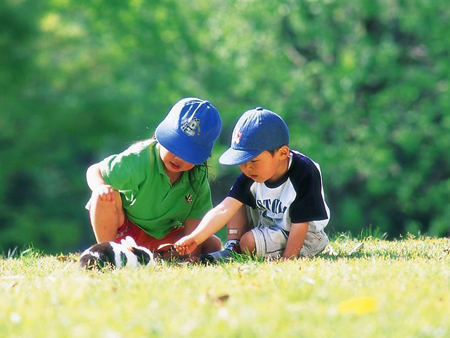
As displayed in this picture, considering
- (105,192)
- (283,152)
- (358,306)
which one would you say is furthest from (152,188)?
(358,306)

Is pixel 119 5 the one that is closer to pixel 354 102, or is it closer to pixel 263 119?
pixel 354 102

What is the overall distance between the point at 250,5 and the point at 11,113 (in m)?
8.51

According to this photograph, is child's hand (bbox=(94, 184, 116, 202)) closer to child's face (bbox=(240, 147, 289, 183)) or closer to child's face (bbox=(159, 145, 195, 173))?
child's face (bbox=(159, 145, 195, 173))

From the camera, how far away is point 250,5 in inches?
829

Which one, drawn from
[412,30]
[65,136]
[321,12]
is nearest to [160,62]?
[65,136]

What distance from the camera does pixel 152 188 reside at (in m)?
5.57

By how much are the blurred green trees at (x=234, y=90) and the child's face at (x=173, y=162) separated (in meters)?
13.9

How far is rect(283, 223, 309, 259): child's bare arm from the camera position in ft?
17.1

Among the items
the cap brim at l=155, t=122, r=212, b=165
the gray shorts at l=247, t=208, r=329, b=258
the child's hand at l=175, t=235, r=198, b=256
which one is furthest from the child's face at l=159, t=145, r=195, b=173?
the gray shorts at l=247, t=208, r=329, b=258

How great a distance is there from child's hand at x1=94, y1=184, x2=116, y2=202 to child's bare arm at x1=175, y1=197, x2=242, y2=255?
628 mm

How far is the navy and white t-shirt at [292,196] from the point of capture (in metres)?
5.21

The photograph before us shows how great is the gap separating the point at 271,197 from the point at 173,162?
0.74m

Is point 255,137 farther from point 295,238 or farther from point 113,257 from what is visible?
point 113,257

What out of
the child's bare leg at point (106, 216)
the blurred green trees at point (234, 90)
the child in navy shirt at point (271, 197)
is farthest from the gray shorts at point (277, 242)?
the blurred green trees at point (234, 90)
